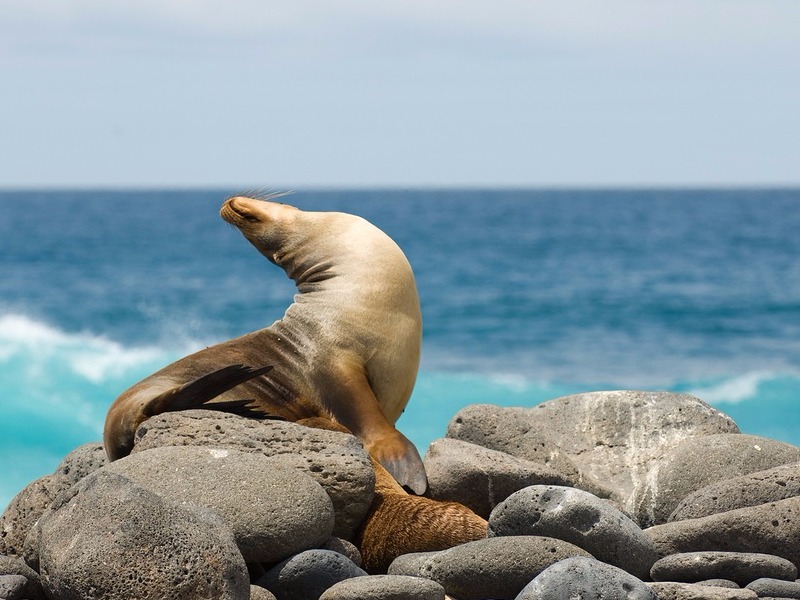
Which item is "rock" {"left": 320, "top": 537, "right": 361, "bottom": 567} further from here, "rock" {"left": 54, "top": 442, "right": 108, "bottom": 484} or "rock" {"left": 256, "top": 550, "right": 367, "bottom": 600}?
"rock" {"left": 54, "top": 442, "right": 108, "bottom": 484}

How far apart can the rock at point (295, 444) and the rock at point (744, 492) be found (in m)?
1.40

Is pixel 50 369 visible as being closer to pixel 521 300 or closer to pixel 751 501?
pixel 521 300

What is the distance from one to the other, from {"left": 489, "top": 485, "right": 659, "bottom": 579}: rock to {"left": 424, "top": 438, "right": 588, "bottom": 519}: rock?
90 centimetres

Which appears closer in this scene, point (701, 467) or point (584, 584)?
point (584, 584)

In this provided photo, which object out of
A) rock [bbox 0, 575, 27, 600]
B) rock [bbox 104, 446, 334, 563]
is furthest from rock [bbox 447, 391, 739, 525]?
rock [bbox 0, 575, 27, 600]

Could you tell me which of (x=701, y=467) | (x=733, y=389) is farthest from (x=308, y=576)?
(x=733, y=389)

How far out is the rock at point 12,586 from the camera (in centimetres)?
499

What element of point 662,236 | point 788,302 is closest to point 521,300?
point 788,302

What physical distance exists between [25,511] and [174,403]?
32.7 inches

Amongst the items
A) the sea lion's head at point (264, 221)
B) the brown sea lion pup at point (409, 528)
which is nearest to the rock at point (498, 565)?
the brown sea lion pup at point (409, 528)

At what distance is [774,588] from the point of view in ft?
16.4

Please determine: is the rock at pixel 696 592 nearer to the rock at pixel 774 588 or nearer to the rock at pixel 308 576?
the rock at pixel 774 588

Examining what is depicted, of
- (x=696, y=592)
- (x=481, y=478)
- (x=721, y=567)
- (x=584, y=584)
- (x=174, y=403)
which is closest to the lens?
(x=584, y=584)

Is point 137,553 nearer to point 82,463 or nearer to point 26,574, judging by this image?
point 26,574
